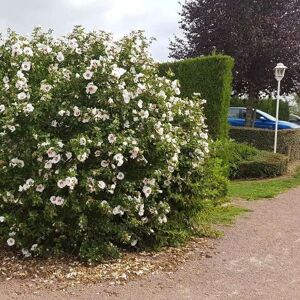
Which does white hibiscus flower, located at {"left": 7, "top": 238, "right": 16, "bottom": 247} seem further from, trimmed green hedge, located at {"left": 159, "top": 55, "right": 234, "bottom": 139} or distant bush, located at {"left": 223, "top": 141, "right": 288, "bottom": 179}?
distant bush, located at {"left": 223, "top": 141, "right": 288, "bottom": 179}

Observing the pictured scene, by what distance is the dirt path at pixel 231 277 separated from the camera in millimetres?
3871

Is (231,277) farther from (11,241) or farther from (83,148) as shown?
(11,241)

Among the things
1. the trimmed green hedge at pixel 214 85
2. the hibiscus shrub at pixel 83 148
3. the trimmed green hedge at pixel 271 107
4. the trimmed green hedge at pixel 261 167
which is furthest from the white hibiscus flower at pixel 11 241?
the trimmed green hedge at pixel 271 107

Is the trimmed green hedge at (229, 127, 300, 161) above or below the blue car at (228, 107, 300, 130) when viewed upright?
below

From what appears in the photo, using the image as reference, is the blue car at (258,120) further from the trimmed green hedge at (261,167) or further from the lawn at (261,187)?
the lawn at (261,187)

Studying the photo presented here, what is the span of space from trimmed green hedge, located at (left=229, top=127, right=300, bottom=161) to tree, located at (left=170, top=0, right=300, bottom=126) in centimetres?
307

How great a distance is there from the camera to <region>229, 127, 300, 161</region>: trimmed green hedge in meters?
13.9

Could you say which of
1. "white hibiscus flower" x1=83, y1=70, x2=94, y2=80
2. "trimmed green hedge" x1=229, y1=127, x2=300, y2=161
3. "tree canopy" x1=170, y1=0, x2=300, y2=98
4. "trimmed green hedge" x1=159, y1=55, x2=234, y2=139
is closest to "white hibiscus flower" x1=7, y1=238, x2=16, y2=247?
"white hibiscus flower" x1=83, y1=70, x2=94, y2=80

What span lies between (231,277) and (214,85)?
15.2 ft

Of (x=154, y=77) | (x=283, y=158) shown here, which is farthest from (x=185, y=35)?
(x=154, y=77)

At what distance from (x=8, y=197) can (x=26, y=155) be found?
43 cm

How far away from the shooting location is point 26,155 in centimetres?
444

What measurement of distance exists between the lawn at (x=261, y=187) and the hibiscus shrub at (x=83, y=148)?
4.09 meters

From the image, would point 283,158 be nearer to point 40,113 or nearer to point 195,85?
point 195,85
